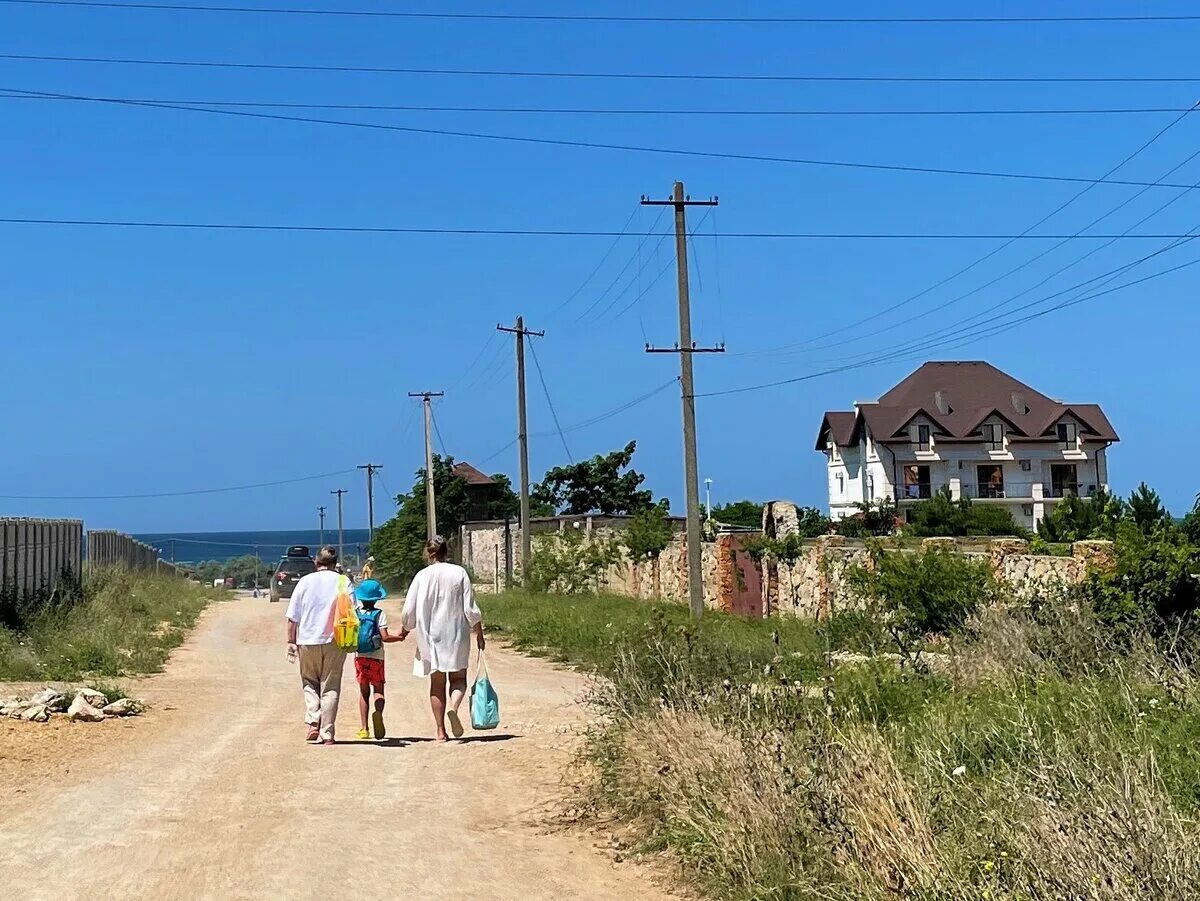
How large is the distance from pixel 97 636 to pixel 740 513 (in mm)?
58531

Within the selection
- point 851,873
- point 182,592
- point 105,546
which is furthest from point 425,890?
point 182,592

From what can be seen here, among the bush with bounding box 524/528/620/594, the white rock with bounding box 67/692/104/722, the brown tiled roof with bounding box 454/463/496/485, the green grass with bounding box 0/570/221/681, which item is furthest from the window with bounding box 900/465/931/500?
the white rock with bounding box 67/692/104/722

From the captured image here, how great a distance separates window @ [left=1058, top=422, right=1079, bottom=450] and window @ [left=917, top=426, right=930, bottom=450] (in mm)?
7849

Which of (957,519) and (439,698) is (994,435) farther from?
(439,698)

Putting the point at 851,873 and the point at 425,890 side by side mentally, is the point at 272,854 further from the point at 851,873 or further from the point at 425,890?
the point at 851,873

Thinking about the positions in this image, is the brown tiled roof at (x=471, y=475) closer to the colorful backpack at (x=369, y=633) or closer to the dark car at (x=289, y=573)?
the dark car at (x=289, y=573)

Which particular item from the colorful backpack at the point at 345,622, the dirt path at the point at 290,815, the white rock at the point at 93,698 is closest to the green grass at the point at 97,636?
the white rock at the point at 93,698

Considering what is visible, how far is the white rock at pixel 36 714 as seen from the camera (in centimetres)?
1308

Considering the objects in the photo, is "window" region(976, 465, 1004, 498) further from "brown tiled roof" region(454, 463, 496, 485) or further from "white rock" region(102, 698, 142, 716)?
"white rock" region(102, 698, 142, 716)

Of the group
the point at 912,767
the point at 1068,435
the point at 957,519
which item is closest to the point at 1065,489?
the point at 1068,435

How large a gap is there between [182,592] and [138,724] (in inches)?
1242

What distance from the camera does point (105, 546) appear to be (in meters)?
39.0

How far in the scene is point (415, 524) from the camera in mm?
59000

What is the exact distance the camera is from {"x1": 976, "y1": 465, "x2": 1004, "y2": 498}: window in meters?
79.3
